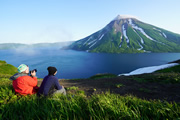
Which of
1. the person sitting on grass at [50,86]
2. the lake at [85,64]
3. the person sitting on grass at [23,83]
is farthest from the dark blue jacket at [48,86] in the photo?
the lake at [85,64]

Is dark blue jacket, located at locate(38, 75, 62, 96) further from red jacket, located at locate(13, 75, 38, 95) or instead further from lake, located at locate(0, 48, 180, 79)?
lake, located at locate(0, 48, 180, 79)

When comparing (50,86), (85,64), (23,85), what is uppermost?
(23,85)

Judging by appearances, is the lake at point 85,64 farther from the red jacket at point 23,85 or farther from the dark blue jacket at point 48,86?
the red jacket at point 23,85

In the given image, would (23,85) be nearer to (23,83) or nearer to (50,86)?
(23,83)

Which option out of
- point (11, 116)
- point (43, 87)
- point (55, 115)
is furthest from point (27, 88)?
point (55, 115)

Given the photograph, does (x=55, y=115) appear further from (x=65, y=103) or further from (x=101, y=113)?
(x=101, y=113)

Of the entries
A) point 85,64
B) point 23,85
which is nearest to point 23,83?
point 23,85

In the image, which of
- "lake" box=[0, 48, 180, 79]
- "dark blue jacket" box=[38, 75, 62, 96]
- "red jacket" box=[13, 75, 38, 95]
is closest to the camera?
"red jacket" box=[13, 75, 38, 95]

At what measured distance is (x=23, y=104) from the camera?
4203mm

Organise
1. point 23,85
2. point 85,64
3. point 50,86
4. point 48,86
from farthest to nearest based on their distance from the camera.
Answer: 1. point 85,64
2. point 50,86
3. point 48,86
4. point 23,85

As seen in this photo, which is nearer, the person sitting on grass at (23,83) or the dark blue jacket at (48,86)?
the person sitting on grass at (23,83)

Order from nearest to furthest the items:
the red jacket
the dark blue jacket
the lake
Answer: the red jacket → the dark blue jacket → the lake

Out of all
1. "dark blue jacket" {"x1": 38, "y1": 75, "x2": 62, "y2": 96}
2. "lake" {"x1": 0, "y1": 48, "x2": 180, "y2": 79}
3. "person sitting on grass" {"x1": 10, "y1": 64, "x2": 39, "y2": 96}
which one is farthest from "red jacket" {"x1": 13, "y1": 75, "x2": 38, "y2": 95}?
"lake" {"x1": 0, "y1": 48, "x2": 180, "y2": 79}

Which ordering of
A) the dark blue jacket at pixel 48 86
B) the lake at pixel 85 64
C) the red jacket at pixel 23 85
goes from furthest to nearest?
the lake at pixel 85 64 < the dark blue jacket at pixel 48 86 < the red jacket at pixel 23 85
